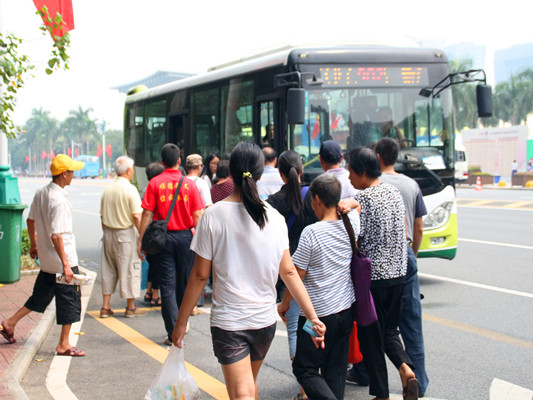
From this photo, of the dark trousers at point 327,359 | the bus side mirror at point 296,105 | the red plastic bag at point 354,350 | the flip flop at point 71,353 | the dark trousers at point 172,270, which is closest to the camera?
the dark trousers at point 327,359

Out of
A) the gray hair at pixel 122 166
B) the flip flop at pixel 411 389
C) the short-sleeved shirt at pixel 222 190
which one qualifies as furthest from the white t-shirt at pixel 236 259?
the gray hair at pixel 122 166

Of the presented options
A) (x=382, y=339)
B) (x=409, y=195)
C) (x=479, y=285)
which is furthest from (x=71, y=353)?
(x=479, y=285)

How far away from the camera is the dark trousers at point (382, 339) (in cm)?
458

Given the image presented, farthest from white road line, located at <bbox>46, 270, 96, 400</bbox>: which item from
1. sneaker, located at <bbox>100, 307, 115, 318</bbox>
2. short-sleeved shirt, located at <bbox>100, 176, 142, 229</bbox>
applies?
short-sleeved shirt, located at <bbox>100, 176, 142, 229</bbox>

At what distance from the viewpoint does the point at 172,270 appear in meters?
6.75

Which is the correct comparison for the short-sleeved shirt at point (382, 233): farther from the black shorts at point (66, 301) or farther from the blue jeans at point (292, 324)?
the black shorts at point (66, 301)

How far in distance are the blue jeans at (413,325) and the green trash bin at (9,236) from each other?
5.75m

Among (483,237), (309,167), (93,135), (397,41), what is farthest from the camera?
(93,135)

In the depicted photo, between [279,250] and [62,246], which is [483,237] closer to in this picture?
[62,246]

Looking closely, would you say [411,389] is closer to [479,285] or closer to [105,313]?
[105,313]

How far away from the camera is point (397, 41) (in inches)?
418

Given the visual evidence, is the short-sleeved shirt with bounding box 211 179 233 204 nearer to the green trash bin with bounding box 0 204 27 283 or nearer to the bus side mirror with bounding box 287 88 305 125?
the bus side mirror with bounding box 287 88 305 125

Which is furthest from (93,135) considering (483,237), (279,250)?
(279,250)

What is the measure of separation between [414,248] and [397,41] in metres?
5.87
